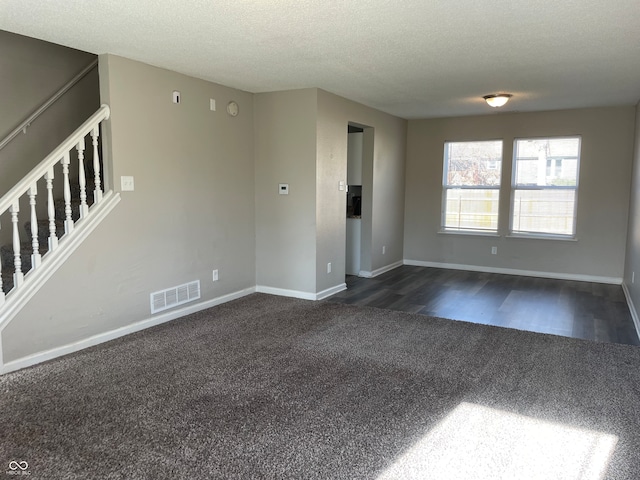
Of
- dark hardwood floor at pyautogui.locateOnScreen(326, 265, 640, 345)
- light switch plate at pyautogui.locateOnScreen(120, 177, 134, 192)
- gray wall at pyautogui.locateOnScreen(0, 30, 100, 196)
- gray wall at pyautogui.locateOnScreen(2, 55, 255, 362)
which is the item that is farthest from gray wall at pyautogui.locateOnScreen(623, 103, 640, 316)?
gray wall at pyautogui.locateOnScreen(0, 30, 100, 196)

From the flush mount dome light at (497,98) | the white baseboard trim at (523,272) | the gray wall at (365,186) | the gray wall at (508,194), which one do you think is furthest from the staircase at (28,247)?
the white baseboard trim at (523,272)

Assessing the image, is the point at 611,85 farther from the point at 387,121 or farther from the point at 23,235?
the point at 23,235

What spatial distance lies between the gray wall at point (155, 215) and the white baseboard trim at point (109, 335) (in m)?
0.04

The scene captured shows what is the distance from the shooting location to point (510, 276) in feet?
21.7

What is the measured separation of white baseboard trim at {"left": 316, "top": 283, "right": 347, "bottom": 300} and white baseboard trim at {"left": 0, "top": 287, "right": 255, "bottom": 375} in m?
0.94

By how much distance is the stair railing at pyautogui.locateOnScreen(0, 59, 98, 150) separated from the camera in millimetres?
4012

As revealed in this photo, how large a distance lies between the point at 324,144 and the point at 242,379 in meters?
2.94

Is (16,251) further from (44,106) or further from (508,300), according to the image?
(508,300)

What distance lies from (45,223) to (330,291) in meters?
3.07

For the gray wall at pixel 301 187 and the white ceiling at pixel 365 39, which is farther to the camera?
the gray wall at pixel 301 187

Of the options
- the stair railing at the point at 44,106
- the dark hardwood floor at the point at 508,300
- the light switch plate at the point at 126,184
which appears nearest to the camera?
the light switch plate at the point at 126,184

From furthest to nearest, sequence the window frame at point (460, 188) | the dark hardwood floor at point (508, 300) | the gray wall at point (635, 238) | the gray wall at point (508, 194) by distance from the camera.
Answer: the window frame at point (460, 188)
the gray wall at point (508, 194)
the gray wall at point (635, 238)
the dark hardwood floor at point (508, 300)

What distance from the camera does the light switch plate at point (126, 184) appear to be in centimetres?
380

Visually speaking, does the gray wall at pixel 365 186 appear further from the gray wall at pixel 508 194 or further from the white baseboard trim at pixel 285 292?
the gray wall at pixel 508 194
